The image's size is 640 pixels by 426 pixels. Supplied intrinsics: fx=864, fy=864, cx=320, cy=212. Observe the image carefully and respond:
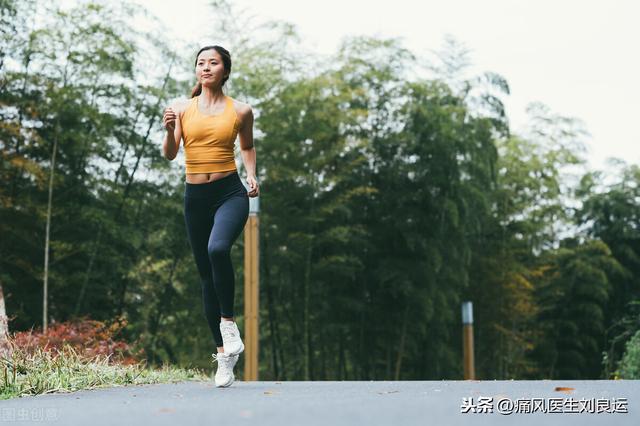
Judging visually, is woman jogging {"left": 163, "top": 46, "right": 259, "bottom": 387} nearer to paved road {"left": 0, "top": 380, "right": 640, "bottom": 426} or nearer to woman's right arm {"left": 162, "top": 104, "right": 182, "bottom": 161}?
woman's right arm {"left": 162, "top": 104, "right": 182, "bottom": 161}

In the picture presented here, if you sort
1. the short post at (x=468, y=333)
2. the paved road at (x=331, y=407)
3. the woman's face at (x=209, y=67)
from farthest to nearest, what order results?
1. the short post at (x=468, y=333)
2. the woman's face at (x=209, y=67)
3. the paved road at (x=331, y=407)

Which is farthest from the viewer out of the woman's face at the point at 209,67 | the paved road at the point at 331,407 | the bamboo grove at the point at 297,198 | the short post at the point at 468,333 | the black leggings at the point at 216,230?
the short post at the point at 468,333

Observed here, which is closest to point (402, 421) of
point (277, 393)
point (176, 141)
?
point (277, 393)

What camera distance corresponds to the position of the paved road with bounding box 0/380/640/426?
7.55 feet

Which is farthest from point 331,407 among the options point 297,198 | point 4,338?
point 297,198

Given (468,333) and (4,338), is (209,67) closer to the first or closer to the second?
(4,338)

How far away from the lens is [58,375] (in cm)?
379

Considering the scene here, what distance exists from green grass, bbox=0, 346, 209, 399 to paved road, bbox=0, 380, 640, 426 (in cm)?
22

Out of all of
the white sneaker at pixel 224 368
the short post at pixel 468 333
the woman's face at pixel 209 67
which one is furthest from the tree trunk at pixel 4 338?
the short post at pixel 468 333

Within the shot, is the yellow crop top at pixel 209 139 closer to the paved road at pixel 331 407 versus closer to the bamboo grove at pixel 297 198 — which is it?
the paved road at pixel 331 407

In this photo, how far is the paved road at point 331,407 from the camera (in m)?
2.30

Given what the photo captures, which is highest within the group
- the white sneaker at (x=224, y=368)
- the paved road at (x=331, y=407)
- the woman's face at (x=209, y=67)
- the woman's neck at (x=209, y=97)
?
the woman's face at (x=209, y=67)

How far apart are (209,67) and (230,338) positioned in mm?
A: 1140

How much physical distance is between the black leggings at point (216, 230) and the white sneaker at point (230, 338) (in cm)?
4
